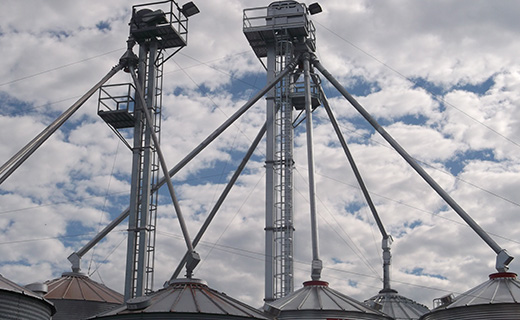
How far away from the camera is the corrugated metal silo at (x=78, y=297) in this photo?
148 feet

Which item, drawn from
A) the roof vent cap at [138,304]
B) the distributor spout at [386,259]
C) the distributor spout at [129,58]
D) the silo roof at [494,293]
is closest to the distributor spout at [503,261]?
the silo roof at [494,293]

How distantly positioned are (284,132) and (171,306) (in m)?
24.9

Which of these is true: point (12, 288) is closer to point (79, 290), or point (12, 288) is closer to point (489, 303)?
point (79, 290)

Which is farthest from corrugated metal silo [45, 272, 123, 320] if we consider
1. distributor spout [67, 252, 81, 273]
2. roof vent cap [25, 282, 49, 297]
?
roof vent cap [25, 282, 49, 297]

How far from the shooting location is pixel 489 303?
36.1 meters

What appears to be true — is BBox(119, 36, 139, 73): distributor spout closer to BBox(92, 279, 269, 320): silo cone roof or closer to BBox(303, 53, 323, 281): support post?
BBox(303, 53, 323, 281): support post

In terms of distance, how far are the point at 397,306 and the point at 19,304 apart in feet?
95.1

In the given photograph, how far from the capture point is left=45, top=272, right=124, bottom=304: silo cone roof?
45.7 m

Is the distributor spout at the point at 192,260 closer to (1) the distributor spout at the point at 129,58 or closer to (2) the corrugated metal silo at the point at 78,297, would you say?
(2) the corrugated metal silo at the point at 78,297

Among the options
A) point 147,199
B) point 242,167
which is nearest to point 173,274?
point 147,199

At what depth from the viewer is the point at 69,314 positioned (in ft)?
147

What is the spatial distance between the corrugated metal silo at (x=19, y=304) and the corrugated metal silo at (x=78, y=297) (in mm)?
12038

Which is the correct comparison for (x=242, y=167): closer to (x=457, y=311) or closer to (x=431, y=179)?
(x=431, y=179)

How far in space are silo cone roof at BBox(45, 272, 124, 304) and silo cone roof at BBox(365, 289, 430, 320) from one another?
697 inches
